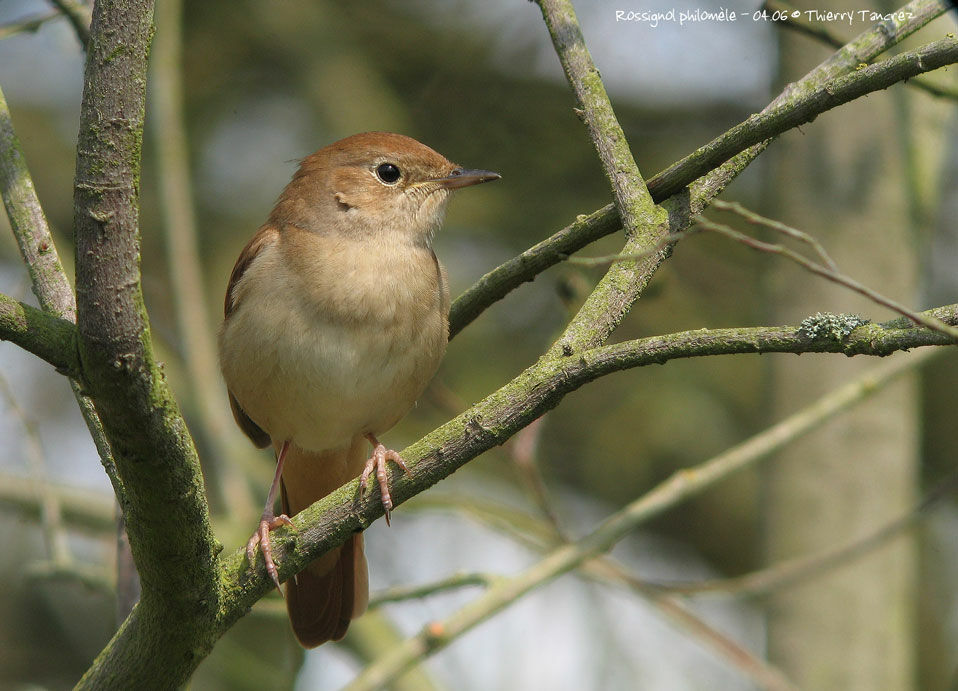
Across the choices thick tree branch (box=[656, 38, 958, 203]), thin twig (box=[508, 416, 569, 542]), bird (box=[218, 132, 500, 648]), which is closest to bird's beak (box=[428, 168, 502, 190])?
bird (box=[218, 132, 500, 648])

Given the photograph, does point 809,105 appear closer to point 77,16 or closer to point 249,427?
point 77,16

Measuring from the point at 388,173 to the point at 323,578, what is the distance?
5.27 ft

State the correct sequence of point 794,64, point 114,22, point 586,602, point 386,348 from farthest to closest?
point 586,602
point 794,64
point 386,348
point 114,22

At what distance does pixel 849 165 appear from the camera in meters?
5.30

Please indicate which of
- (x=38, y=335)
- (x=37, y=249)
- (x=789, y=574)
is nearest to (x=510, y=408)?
(x=38, y=335)

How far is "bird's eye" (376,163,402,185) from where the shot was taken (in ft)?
14.1

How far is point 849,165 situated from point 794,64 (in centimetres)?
57

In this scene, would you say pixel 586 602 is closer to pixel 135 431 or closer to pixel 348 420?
pixel 348 420

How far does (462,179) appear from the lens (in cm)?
429

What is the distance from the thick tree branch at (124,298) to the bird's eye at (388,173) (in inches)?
90.7

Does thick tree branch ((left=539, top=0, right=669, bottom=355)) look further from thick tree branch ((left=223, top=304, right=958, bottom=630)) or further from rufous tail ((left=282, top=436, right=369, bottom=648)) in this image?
rufous tail ((left=282, top=436, right=369, bottom=648))

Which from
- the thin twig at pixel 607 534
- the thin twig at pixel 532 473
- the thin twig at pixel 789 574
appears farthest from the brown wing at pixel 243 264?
the thin twig at pixel 789 574

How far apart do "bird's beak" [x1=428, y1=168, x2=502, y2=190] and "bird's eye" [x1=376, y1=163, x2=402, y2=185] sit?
Answer: 0.15 metres

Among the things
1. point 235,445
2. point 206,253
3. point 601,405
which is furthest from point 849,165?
point 206,253
